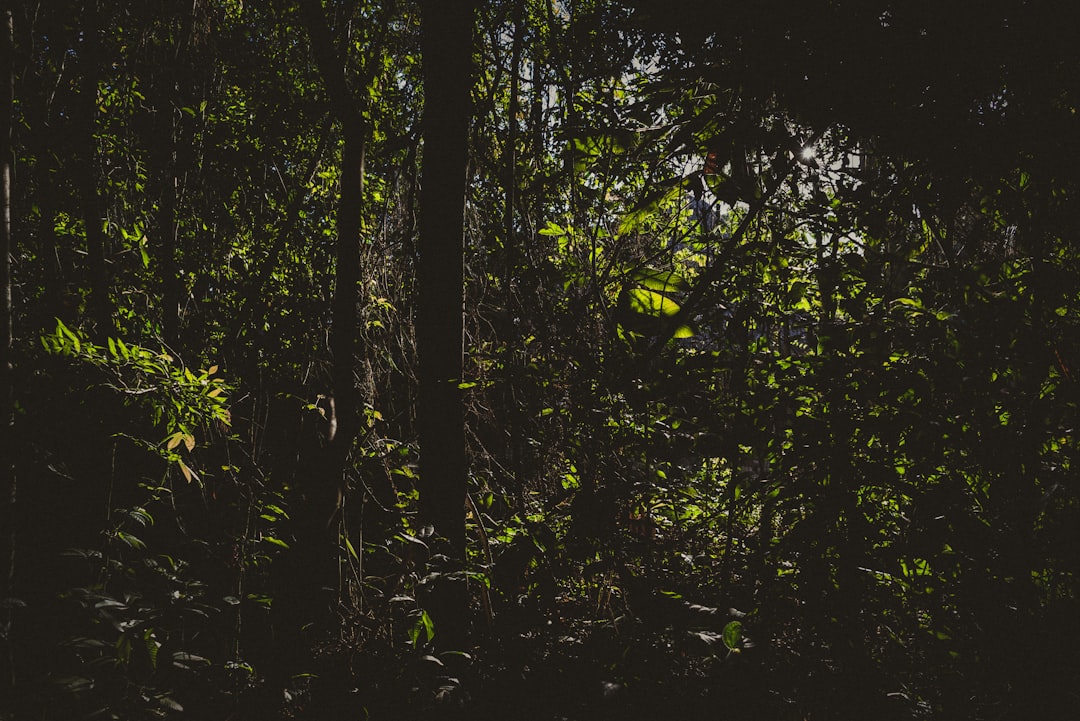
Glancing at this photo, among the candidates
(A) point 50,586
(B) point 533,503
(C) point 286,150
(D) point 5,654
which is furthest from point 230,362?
(D) point 5,654

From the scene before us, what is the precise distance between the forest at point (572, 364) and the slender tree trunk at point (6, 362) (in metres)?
0.01

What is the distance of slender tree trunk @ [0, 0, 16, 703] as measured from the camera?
1779 mm

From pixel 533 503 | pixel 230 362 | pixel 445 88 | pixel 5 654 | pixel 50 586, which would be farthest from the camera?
pixel 230 362

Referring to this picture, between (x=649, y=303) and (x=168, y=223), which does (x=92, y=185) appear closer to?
(x=168, y=223)

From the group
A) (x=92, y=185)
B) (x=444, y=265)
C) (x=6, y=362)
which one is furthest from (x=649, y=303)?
(x=92, y=185)

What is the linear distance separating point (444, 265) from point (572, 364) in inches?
28.5

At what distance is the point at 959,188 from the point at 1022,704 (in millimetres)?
1212

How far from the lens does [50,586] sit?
249cm

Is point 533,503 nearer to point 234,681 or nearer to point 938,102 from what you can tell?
point 234,681

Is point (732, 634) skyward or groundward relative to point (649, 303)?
groundward

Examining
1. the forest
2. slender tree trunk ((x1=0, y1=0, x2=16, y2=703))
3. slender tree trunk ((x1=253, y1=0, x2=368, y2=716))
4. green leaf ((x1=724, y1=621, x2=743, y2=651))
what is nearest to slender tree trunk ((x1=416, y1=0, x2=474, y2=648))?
the forest

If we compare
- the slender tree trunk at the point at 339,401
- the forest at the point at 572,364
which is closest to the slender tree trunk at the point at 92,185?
the forest at the point at 572,364

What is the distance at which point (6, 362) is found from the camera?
71.8 inches

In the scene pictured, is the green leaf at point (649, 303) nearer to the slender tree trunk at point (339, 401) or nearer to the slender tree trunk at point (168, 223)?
the slender tree trunk at point (339, 401)
